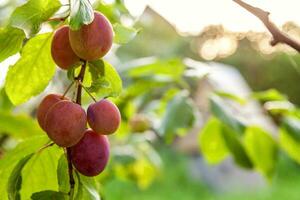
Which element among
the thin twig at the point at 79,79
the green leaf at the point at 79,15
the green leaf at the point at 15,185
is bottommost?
the green leaf at the point at 15,185

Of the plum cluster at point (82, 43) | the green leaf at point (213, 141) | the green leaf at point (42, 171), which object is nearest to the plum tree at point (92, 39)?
the plum cluster at point (82, 43)

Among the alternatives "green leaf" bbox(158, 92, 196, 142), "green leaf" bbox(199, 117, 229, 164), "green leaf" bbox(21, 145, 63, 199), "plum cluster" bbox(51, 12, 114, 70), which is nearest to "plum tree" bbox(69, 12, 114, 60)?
"plum cluster" bbox(51, 12, 114, 70)

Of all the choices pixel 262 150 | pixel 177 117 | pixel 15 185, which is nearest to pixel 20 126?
pixel 177 117

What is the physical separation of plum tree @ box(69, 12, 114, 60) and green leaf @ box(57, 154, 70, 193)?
0.26 feet

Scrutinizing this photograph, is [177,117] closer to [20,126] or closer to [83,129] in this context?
[20,126]

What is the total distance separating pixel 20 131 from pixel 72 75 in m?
0.54

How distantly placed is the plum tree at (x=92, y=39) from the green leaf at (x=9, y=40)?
0.20ft

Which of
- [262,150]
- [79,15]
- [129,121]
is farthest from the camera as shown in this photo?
[129,121]

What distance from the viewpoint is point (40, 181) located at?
487 millimetres

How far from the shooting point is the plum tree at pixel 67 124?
38cm

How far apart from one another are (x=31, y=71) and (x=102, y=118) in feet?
0.40

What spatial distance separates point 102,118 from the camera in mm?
400

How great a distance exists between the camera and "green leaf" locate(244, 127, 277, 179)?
0.97 m

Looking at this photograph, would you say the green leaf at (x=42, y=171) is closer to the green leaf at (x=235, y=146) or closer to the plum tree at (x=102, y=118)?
the plum tree at (x=102, y=118)
